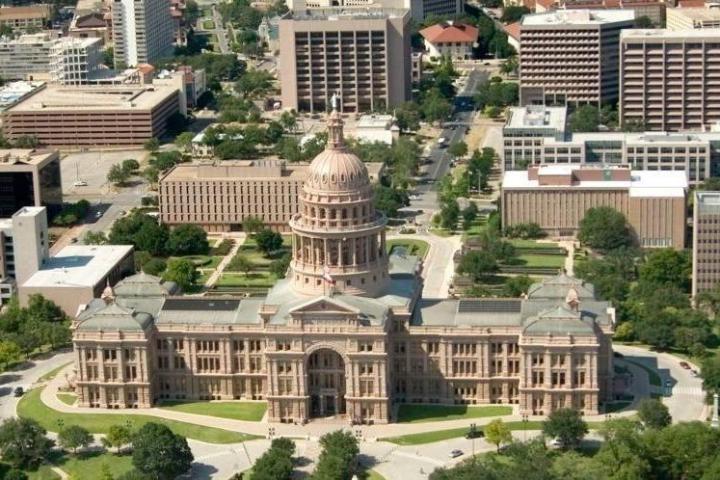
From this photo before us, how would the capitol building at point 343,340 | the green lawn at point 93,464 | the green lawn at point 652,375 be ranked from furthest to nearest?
the green lawn at point 652,375
the capitol building at point 343,340
the green lawn at point 93,464

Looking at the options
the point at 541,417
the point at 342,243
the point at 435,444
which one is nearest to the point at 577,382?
the point at 541,417

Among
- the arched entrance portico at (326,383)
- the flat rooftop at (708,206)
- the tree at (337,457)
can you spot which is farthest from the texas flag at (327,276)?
the flat rooftop at (708,206)

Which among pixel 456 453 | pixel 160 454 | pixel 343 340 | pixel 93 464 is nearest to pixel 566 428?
pixel 456 453

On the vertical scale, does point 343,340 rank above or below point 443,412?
above

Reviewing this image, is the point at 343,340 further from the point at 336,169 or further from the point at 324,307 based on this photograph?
the point at 336,169

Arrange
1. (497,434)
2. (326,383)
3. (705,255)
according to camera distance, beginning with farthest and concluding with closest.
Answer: (705,255) → (326,383) → (497,434)

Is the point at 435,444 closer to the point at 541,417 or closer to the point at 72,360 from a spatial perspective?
the point at 541,417

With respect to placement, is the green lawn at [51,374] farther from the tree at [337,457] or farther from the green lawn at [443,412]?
the green lawn at [443,412]
